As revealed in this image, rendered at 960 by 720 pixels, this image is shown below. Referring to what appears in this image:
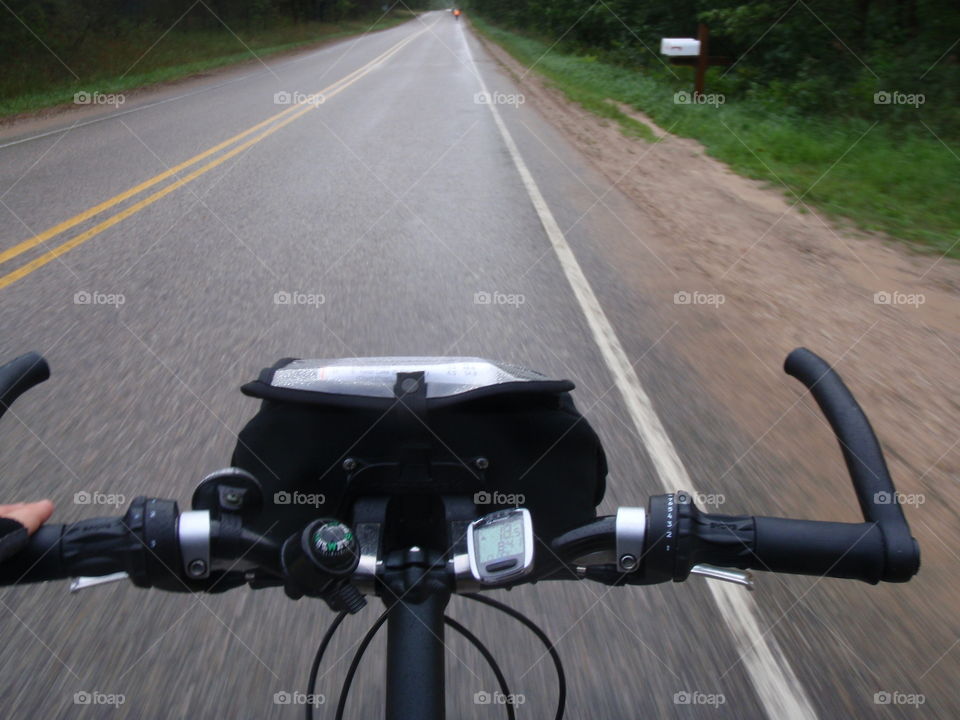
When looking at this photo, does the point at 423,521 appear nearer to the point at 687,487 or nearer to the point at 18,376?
the point at 18,376

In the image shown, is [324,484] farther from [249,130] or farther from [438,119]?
[438,119]

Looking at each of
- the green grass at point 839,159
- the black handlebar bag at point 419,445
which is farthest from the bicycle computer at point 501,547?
the green grass at point 839,159

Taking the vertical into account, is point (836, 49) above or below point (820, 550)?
below

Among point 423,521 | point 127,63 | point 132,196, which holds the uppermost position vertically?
point 423,521

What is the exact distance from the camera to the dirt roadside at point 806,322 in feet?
15.2

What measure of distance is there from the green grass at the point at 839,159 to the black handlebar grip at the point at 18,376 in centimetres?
876

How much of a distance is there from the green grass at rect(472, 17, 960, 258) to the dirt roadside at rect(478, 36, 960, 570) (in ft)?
1.60

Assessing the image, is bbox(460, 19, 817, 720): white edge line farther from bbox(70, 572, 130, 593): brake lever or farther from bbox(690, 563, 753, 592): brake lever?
bbox(70, 572, 130, 593): brake lever

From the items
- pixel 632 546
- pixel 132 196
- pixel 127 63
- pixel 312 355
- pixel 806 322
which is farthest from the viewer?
pixel 127 63

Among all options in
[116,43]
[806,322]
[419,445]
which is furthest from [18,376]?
[116,43]

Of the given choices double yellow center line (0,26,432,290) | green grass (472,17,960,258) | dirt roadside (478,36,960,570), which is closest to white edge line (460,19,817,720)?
dirt roadside (478,36,960,570)

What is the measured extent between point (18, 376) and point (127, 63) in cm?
3064

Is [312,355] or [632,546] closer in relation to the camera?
[632,546]

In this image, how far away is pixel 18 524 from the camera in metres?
1.45
